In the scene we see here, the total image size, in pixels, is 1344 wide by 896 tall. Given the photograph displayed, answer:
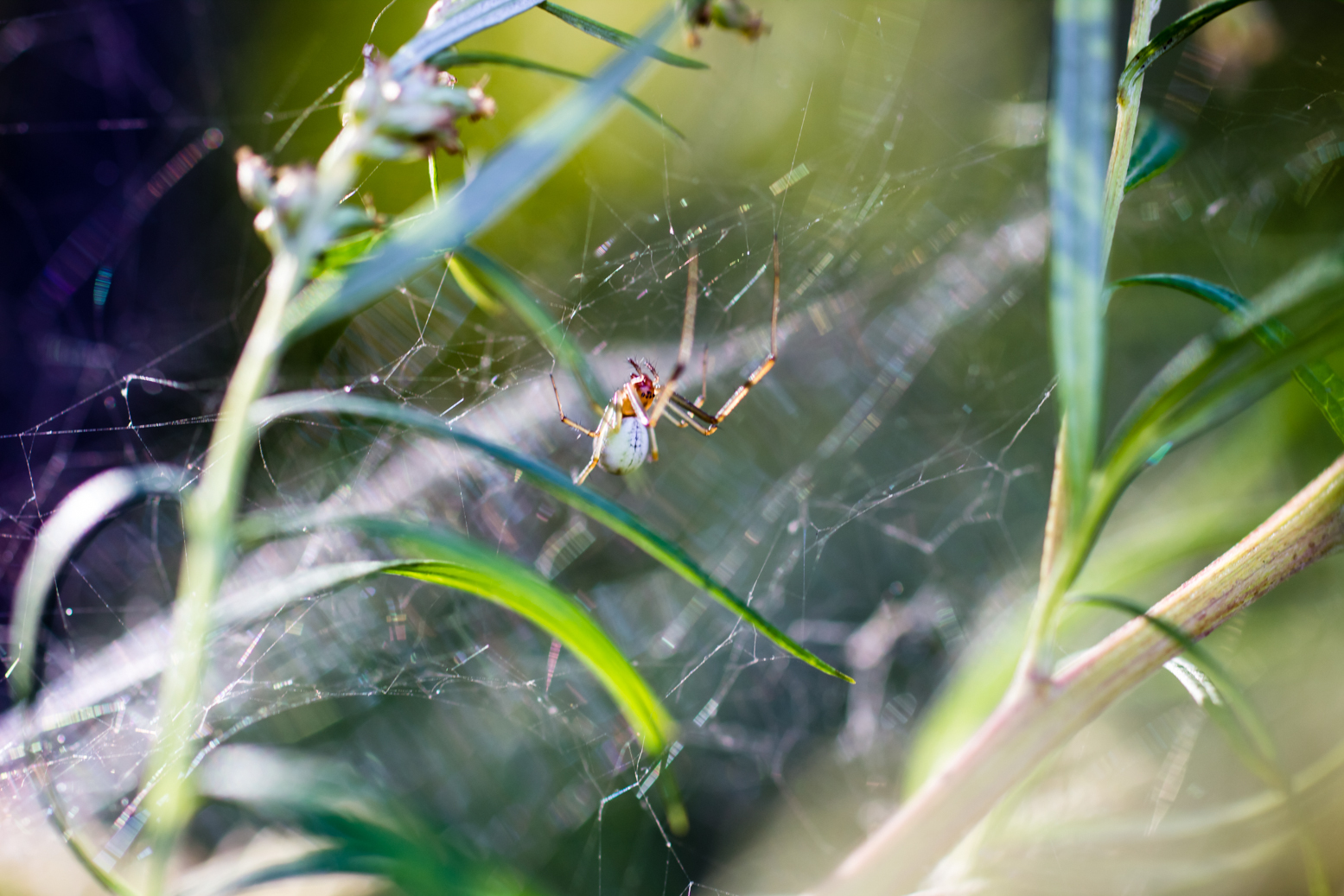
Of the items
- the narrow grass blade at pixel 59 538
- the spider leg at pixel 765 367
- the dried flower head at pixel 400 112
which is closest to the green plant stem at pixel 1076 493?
the dried flower head at pixel 400 112

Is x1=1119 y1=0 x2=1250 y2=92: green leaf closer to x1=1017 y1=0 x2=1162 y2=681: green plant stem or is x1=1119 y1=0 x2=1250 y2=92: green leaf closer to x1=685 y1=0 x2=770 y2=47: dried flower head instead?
x1=1017 y1=0 x2=1162 y2=681: green plant stem

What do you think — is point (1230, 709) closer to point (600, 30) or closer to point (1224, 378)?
point (1224, 378)

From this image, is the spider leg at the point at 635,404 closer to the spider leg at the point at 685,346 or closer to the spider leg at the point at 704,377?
the spider leg at the point at 685,346

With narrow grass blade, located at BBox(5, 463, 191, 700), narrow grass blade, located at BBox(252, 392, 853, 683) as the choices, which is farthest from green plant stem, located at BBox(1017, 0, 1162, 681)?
narrow grass blade, located at BBox(5, 463, 191, 700)

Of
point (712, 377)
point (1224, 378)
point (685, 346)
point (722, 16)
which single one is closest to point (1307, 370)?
point (1224, 378)

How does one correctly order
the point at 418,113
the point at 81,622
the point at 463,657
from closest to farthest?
the point at 418,113 < the point at 463,657 < the point at 81,622

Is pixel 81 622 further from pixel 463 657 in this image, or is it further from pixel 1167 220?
pixel 1167 220

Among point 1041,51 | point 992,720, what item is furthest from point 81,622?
point 1041,51
